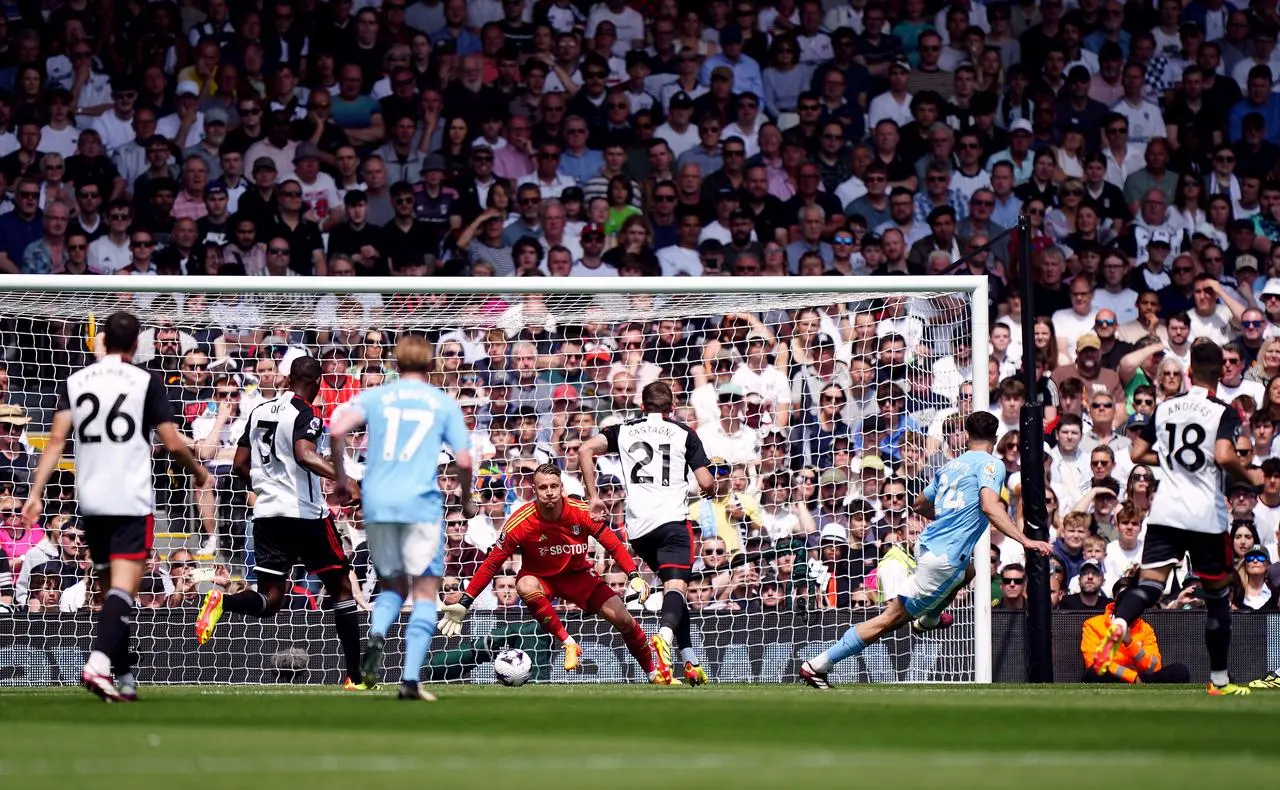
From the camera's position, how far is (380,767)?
18.5ft

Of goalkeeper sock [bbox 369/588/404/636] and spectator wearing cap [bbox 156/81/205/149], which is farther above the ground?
spectator wearing cap [bbox 156/81/205/149]

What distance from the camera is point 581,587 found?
40.6 feet

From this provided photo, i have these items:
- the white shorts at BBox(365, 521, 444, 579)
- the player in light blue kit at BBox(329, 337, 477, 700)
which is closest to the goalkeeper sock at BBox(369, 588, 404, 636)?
the player in light blue kit at BBox(329, 337, 477, 700)

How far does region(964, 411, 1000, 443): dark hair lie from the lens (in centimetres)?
1164

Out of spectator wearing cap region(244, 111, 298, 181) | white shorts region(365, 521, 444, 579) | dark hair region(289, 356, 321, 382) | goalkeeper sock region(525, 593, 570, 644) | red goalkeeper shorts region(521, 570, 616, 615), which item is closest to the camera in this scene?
white shorts region(365, 521, 444, 579)

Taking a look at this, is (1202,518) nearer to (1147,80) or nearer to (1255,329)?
(1255,329)

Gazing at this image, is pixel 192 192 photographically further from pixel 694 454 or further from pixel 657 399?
pixel 694 454

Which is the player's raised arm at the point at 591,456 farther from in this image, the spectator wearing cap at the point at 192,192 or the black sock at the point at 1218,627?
the spectator wearing cap at the point at 192,192

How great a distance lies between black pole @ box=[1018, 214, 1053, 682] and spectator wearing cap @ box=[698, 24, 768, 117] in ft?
17.2

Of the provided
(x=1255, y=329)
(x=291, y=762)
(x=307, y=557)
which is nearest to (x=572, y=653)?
(x=307, y=557)

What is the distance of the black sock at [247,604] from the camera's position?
39.0 feet

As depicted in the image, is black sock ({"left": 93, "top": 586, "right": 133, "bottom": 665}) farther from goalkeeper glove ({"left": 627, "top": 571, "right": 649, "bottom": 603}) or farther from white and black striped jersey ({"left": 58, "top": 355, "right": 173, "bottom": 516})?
goalkeeper glove ({"left": 627, "top": 571, "right": 649, "bottom": 603})

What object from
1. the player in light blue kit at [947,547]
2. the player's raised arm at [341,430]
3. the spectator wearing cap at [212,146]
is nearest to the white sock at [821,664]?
the player in light blue kit at [947,547]

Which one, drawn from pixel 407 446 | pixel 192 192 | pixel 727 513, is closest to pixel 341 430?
pixel 407 446
